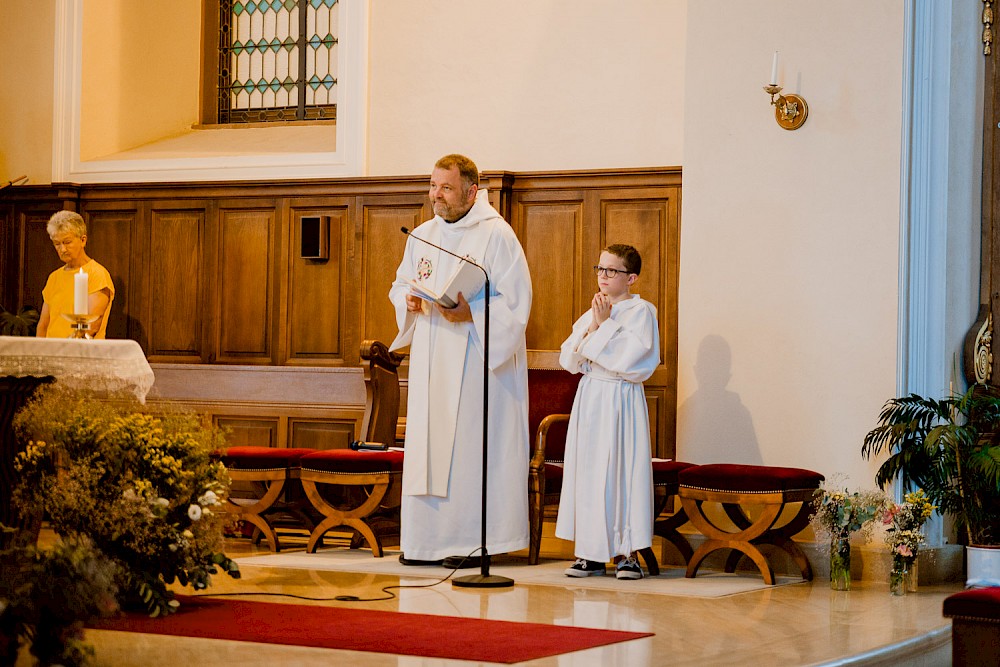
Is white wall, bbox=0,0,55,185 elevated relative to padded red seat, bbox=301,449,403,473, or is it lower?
elevated

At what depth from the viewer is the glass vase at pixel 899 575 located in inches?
250

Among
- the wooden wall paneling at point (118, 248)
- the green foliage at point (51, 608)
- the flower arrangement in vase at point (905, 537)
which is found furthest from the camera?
the wooden wall paneling at point (118, 248)

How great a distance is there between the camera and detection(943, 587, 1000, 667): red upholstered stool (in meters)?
4.43

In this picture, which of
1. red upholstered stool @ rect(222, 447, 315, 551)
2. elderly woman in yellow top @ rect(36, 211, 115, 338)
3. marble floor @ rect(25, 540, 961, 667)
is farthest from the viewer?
elderly woman in yellow top @ rect(36, 211, 115, 338)

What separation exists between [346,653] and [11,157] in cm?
768

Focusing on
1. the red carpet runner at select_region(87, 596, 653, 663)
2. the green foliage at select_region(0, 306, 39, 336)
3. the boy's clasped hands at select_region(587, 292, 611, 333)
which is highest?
the boy's clasped hands at select_region(587, 292, 611, 333)

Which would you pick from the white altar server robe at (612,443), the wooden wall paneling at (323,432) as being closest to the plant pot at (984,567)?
the white altar server robe at (612,443)

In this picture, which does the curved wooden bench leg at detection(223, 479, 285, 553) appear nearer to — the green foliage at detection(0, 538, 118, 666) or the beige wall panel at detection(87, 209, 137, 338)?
the beige wall panel at detection(87, 209, 137, 338)

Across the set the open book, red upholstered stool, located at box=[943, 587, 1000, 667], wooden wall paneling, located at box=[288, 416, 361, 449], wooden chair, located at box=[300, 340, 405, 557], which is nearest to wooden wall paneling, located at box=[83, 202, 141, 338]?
wooden wall paneling, located at box=[288, 416, 361, 449]

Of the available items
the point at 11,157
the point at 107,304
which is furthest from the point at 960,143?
the point at 11,157

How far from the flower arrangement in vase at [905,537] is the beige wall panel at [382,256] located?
14.0 feet

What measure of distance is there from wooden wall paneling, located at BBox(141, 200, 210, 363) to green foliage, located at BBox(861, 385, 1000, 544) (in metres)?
5.35

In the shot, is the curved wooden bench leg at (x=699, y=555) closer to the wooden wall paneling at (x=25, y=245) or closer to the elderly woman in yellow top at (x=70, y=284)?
the elderly woman in yellow top at (x=70, y=284)

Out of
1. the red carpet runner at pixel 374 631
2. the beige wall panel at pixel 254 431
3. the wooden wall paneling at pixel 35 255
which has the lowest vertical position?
the red carpet runner at pixel 374 631
